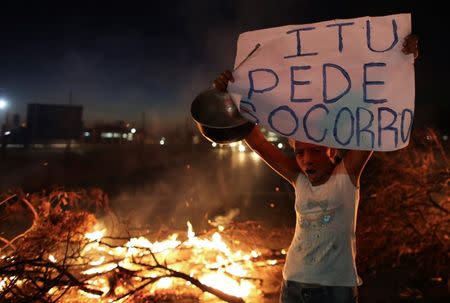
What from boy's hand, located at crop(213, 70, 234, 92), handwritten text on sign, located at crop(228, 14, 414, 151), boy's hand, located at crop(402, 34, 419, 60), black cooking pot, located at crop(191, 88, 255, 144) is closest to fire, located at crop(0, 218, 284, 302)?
black cooking pot, located at crop(191, 88, 255, 144)

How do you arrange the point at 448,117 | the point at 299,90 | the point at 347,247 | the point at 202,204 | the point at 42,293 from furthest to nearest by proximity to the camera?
the point at 448,117 → the point at 202,204 → the point at 42,293 → the point at 299,90 → the point at 347,247

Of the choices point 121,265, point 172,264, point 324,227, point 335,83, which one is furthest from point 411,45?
point 121,265

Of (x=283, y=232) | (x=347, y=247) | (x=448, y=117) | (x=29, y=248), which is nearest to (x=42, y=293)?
(x=29, y=248)

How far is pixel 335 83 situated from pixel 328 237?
40.9 inches

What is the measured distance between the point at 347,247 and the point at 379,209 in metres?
4.14

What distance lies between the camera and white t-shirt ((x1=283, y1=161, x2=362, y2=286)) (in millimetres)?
2363

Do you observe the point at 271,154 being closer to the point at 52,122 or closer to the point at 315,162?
the point at 315,162

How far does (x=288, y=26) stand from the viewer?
2.72 m

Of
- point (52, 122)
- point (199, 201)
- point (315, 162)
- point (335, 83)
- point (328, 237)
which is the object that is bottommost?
point (199, 201)

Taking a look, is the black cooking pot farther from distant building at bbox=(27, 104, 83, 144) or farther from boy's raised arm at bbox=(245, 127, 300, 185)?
distant building at bbox=(27, 104, 83, 144)

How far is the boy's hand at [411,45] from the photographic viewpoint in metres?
2.38

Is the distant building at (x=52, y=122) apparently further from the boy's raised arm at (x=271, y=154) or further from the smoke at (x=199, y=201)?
the boy's raised arm at (x=271, y=154)

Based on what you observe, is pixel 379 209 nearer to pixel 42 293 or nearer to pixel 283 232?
pixel 283 232

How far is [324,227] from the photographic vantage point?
2418 mm
